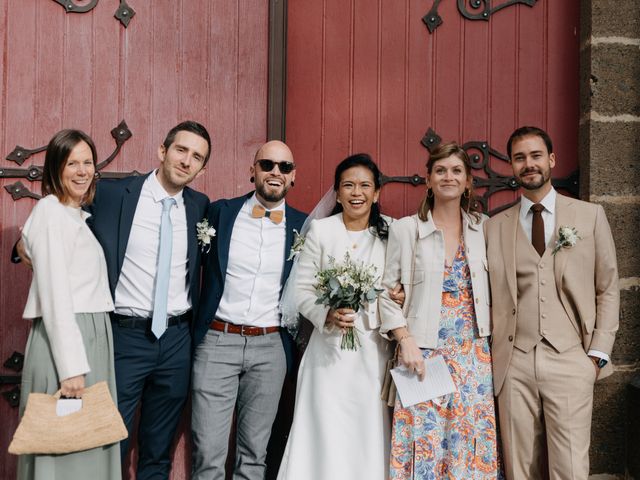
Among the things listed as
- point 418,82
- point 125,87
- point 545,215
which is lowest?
point 545,215

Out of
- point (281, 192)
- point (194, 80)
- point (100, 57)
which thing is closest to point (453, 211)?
point (281, 192)

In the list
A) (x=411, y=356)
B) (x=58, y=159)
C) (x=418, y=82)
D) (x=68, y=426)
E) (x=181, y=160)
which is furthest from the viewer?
(x=418, y=82)

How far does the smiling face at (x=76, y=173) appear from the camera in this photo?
2.66 metres

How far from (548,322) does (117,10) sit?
2.94m

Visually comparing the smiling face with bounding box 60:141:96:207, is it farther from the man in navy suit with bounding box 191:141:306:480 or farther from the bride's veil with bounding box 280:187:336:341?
the bride's veil with bounding box 280:187:336:341

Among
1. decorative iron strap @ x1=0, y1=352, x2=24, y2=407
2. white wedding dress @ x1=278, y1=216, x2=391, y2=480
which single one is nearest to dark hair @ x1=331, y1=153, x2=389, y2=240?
white wedding dress @ x1=278, y1=216, x2=391, y2=480

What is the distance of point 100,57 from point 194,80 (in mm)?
551

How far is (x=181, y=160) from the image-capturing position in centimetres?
301

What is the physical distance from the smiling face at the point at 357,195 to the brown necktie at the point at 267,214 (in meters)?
0.34

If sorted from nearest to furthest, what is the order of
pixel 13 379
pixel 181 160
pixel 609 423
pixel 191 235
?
pixel 181 160 → pixel 191 235 → pixel 13 379 → pixel 609 423

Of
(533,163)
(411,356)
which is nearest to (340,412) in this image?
(411,356)

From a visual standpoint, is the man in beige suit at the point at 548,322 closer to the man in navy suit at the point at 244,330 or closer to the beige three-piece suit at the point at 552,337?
the beige three-piece suit at the point at 552,337

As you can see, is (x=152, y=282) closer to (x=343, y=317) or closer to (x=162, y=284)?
(x=162, y=284)

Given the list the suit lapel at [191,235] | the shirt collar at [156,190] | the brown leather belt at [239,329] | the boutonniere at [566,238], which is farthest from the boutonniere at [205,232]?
the boutonniere at [566,238]
